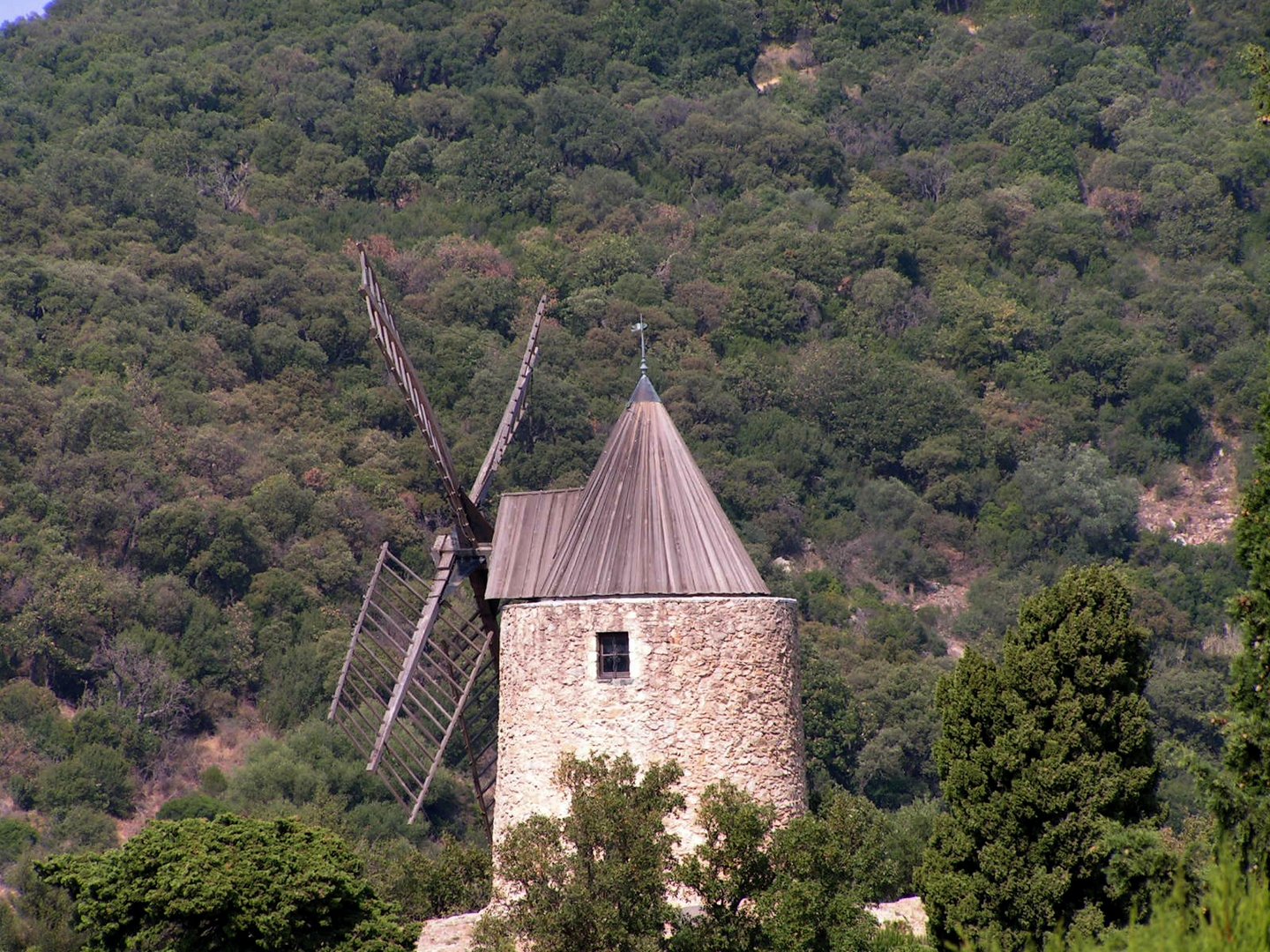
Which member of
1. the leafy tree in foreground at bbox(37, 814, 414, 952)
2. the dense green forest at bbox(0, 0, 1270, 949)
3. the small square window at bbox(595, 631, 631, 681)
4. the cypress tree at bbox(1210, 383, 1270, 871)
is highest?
the dense green forest at bbox(0, 0, 1270, 949)

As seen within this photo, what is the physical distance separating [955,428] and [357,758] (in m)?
26.7

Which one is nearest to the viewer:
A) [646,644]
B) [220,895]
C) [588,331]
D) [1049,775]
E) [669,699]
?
[220,895]

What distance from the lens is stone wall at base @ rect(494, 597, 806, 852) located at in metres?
17.9

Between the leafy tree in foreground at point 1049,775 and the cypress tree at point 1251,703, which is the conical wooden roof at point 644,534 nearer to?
the leafy tree in foreground at point 1049,775

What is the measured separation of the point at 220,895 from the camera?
1598 cm

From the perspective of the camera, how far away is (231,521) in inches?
1993

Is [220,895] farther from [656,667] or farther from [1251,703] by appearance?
[1251,703]

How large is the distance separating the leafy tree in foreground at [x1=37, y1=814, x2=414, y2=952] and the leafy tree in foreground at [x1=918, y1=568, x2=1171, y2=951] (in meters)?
4.63

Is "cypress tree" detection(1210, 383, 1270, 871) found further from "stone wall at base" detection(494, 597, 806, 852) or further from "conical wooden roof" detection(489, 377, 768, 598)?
"conical wooden roof" detection(489, 377, 768, 598)

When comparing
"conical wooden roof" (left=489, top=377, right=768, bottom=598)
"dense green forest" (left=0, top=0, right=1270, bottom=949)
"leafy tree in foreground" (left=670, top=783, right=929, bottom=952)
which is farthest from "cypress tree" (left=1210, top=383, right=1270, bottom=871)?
"dense green forest" (left=0, top=0, right=1270, bottom=949)

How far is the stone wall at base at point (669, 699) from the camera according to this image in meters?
17.9

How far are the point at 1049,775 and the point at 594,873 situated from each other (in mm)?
3731

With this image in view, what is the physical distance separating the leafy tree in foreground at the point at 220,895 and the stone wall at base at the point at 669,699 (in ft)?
7.28

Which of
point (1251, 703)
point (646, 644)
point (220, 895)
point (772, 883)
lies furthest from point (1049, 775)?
point (220, 895)
